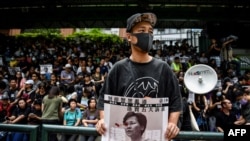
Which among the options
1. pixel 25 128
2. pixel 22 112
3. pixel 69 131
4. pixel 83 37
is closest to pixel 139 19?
Result: pixel 69 131

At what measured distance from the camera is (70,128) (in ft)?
10.6

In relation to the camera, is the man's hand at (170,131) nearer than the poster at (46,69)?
Yes

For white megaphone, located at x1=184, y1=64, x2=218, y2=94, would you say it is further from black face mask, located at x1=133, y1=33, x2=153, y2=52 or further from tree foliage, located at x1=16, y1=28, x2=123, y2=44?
tree foliage, located at x1=16, y1=28, x2=123, y2=44

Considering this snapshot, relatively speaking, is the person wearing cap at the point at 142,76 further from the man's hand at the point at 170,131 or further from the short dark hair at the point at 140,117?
the short dark hair at the point at 140,117

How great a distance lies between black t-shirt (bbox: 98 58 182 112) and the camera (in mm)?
2191

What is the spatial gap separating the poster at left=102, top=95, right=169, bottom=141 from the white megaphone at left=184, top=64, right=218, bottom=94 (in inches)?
210

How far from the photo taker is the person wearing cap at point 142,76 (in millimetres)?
2195

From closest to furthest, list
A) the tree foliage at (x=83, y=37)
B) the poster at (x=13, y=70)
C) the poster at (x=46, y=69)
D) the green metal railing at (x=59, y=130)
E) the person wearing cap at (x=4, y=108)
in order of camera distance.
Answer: the green metal railing at (x=59, y=130) → the person wearing cap at (x=4, y=108) → the poster at (x=46, y=69) → the poster at (x=13, y=70) → the tree foliage at (x=83, y=37)

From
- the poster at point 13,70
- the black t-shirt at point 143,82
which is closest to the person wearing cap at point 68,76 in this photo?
the poster at point 13,70

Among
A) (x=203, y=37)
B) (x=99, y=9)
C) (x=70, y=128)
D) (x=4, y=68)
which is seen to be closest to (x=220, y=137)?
(x=70, y=128)

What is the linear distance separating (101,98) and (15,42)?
18.7 m

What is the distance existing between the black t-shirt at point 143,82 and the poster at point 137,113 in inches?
2.8

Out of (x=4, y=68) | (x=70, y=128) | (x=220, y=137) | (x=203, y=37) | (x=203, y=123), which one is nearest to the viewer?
(x=220, y=137)

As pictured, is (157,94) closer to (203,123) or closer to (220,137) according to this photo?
(220,137)
